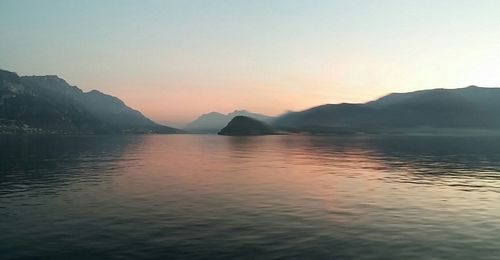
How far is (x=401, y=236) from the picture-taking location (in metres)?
37.7

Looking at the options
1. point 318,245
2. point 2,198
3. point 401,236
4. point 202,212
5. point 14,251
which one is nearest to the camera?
point 14,251

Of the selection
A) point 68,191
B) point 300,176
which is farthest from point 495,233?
point 68,191

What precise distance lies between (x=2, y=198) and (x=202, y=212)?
3150 centimetres

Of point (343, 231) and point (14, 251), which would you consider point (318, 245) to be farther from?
point (14, 251)

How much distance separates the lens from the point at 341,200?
57.7 m

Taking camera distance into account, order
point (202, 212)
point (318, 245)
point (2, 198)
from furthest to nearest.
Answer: point (2, 198) → point (202, 212) → point (318, 245)

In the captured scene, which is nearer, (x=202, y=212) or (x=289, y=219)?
(x=289, y=219)

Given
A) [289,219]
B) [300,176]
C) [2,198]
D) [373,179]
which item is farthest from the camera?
[300,176]

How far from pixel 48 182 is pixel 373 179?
65286mm

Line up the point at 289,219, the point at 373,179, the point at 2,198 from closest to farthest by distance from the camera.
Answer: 1. the point at 289,219
2. the point at 2,198
3. the point at 373,179

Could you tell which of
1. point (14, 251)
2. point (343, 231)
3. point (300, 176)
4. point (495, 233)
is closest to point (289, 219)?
point (343, 231)

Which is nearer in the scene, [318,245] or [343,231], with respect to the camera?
[318,245]

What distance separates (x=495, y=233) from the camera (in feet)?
128

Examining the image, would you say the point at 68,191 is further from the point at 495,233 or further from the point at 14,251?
the point at 495,233
